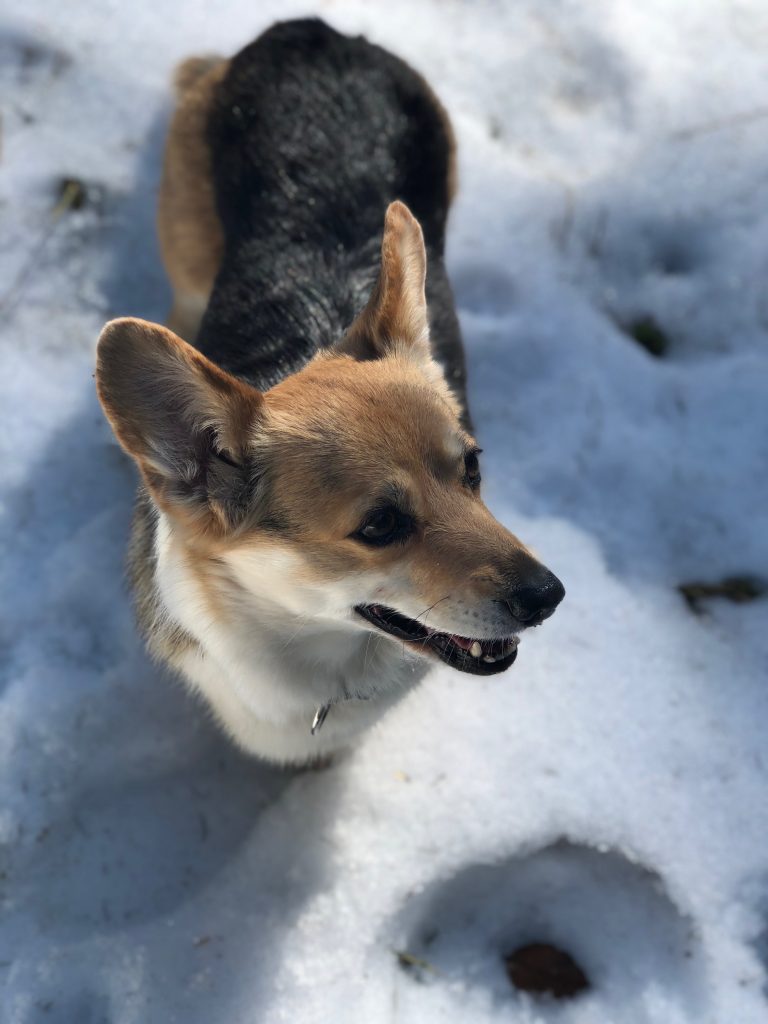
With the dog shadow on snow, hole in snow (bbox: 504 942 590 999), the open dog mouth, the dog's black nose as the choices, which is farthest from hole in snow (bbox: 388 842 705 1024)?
the dog's black nose

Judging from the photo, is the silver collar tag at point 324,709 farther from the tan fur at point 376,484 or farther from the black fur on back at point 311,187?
the black fur on back at point 311,187

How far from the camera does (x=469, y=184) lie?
380 cm

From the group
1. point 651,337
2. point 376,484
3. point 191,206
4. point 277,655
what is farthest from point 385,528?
point 651,337

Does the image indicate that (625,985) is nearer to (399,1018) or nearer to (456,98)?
(399,1018)

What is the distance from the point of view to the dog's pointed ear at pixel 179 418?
1.77 m

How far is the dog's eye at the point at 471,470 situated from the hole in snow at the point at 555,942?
107cm

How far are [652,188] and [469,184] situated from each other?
715 mm

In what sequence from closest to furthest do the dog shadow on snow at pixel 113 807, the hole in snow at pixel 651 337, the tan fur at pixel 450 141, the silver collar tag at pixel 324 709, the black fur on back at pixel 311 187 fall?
the silver collar tag at pixel 324 709
the dog shadow on snow at pixel 113 807
the black fur on back at pixel 311 187
the tan fur at pixel 450 141
the hole in snow at pixel 651 337

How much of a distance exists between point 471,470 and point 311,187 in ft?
3.66

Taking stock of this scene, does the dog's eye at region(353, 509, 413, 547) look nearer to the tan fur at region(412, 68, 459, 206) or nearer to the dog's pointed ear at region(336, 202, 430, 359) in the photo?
the dog's pointed ear at region(336, 202, 430, 359)

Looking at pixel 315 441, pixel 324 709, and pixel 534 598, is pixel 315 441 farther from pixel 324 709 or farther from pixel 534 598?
pixel 324 709

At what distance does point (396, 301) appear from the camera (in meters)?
2.21

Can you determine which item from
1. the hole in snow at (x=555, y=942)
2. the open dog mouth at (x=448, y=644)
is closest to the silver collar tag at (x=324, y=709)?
the open dog mouth at (x=448, y=644)

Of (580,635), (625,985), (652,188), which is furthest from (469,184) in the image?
(625,985)
